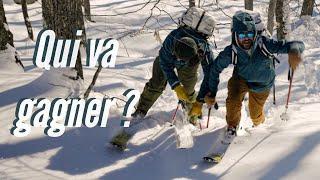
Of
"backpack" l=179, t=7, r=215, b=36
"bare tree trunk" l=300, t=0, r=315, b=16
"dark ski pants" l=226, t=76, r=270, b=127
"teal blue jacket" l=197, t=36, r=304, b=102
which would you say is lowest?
"bare tree trunk" l=300, t=0, r=315, b=16

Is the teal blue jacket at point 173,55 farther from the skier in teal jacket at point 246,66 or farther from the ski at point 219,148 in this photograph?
the ski at point 219,148

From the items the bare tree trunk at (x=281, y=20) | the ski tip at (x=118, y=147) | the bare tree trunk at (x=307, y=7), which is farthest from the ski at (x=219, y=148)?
the bare tree trunk at (x=307, y=7)

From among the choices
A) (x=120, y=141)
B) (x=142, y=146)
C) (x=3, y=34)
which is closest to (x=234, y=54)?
(x=142, y=146)

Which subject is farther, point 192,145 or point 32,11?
point 32,11

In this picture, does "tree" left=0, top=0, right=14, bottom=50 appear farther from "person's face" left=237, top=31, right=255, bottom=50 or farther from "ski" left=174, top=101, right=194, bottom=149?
"person's face" left=237, top=31, right=255, bottom=50

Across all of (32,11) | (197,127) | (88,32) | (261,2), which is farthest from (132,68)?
(261,2)

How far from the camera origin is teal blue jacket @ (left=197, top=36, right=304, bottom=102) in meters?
4.38

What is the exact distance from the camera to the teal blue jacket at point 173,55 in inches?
183

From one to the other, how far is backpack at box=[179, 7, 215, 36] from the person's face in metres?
0.44

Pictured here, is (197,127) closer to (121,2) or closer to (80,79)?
(80,79)

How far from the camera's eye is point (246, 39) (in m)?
4.29

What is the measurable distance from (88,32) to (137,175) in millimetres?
10365

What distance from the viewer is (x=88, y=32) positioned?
13.9 meters

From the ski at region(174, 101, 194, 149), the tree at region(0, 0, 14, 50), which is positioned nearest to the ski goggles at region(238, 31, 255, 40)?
the ski at region(174, 101, 194, 149)
